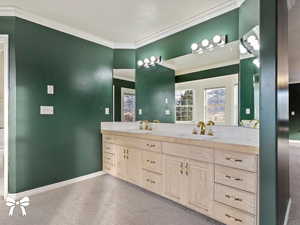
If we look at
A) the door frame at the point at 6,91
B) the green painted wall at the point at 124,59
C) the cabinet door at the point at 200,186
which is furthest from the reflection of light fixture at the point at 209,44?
the door frame at the point at 6,91

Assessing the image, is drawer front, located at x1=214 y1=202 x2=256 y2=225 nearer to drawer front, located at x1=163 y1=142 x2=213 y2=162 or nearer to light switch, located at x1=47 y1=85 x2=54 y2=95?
drawer front, located at x1=163 y1=142 x2=213 y2=162

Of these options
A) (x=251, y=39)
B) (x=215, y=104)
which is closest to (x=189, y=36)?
(x=251, y=39)

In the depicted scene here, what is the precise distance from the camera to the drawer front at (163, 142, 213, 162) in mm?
1804

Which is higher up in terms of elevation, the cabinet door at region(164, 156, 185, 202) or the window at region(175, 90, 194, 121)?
the window at region(175, 90, 194, 121)

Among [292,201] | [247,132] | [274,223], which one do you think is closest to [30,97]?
[247,132]

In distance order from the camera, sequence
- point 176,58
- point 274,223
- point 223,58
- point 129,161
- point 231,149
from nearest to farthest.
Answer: point 274,223, point 231,149, point 223,58, point 129,161, point 176,58

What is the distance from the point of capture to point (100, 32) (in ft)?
9.93

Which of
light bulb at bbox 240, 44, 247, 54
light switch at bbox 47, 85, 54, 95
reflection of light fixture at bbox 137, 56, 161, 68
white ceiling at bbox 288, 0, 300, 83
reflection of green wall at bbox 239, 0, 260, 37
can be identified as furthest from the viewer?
reflection of light fixture at bbox 137, 56, 161, 68

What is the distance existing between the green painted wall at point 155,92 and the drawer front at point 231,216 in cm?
148

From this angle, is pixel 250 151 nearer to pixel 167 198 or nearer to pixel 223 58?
pixel 167 198

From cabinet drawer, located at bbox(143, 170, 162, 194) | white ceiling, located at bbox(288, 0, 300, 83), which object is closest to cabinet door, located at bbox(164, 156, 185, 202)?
cabinet drawer, located at bbox(143, 170, 162, 194)

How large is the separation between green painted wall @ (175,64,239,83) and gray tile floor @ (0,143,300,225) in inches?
70.0

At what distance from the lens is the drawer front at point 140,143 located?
91.1 inches

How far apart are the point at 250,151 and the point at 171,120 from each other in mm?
1562
